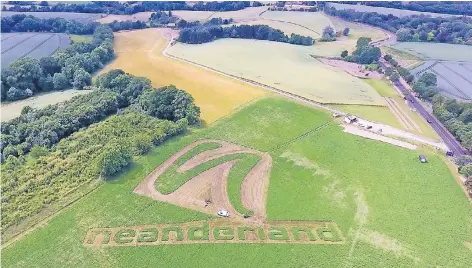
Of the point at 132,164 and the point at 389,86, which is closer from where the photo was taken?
the point at 132,164

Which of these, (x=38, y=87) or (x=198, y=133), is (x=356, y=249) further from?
(x=38, y=87)

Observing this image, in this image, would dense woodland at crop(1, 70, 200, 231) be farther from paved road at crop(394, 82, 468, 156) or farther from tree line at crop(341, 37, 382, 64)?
tree line at crop(341, 37, 382, 64)

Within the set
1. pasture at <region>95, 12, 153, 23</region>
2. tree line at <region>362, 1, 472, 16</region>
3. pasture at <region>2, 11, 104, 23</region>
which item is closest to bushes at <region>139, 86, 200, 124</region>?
pasture at <region>95, 12, 153, 23</region>

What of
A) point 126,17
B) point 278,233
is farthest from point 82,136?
point 126,17

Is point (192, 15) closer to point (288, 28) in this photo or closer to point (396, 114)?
point (288, 28)

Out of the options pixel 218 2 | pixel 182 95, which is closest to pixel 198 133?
pixel 182 95

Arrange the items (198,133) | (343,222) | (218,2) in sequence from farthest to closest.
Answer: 1. (218,2)
2. (198,133)
3. (343,222)
